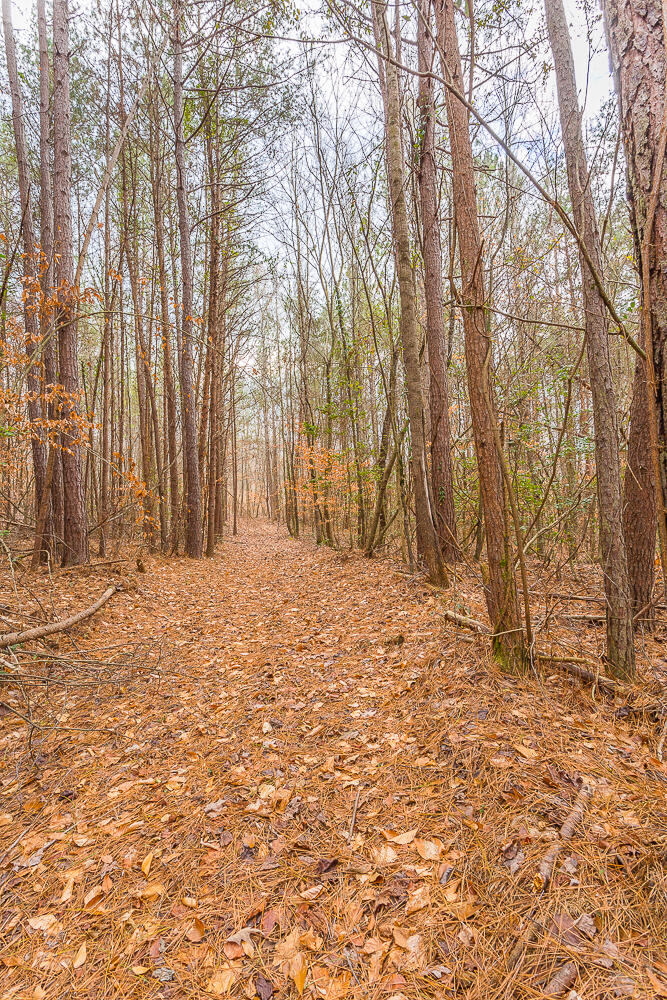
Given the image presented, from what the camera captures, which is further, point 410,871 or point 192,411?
point 192,411

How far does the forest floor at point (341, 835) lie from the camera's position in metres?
1.67

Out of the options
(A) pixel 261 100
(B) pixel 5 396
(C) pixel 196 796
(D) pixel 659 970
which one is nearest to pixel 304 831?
(C) pixel 196 796

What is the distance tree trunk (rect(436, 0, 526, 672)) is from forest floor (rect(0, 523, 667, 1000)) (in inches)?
12.8

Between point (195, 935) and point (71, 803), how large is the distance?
1.40 metres

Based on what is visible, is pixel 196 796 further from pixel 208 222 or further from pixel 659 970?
pixel 208 222

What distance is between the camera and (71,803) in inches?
110

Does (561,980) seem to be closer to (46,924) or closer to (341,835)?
(341,835)

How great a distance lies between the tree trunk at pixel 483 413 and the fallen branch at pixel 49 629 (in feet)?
13.3

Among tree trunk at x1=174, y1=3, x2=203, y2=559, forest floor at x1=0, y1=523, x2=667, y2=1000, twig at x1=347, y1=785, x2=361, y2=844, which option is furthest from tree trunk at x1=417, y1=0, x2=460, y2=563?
tree trunk at x1=174, y1=3, x2=203, y2=559

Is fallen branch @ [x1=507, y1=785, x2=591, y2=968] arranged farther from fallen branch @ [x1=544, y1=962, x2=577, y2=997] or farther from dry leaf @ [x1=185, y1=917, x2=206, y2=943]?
dry leaf @ [x1=185, y1=917, x2=206, y2=943]

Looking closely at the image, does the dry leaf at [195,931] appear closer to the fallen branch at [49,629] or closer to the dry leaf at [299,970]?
the dry leaf at [299,970]

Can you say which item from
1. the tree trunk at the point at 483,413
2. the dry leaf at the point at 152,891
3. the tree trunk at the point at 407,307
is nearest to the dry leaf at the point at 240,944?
the dry leaf at the point at 152,891

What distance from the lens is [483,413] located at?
9.98 ft

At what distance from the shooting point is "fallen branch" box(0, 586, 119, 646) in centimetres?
389
